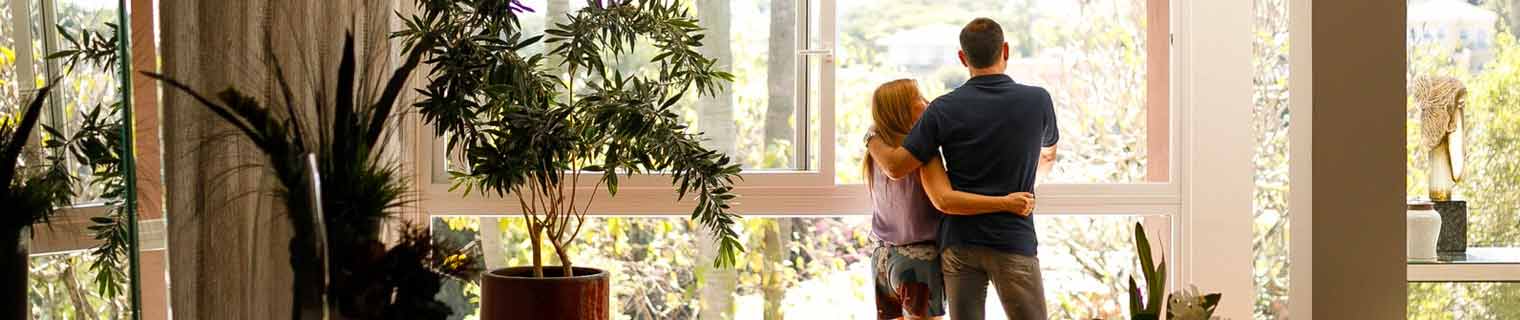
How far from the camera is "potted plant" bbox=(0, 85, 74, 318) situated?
3.10ft

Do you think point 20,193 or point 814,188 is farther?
point 814,188

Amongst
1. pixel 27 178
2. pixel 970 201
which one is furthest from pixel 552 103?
pixel 27 178

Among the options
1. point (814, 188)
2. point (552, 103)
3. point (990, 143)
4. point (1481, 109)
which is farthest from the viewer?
point (814, 188)

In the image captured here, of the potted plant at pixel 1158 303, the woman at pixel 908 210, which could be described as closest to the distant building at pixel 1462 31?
the potted plant at pixel 1158 303

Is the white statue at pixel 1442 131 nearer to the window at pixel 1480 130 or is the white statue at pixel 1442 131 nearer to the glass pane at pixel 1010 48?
the window at pixel 1480 130

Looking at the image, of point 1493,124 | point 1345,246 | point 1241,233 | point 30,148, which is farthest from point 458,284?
point 1241,233

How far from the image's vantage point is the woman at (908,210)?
3586 millimetres

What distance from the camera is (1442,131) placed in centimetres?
248

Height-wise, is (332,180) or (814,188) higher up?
(332,180)

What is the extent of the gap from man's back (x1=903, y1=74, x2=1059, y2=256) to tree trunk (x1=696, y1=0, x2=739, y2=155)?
800 millimetres

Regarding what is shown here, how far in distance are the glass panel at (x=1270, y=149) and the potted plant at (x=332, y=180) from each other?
356cm

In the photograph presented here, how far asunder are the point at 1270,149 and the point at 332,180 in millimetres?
3743

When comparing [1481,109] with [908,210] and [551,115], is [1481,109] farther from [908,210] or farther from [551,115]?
[551,115]

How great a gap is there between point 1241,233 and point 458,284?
321cm
